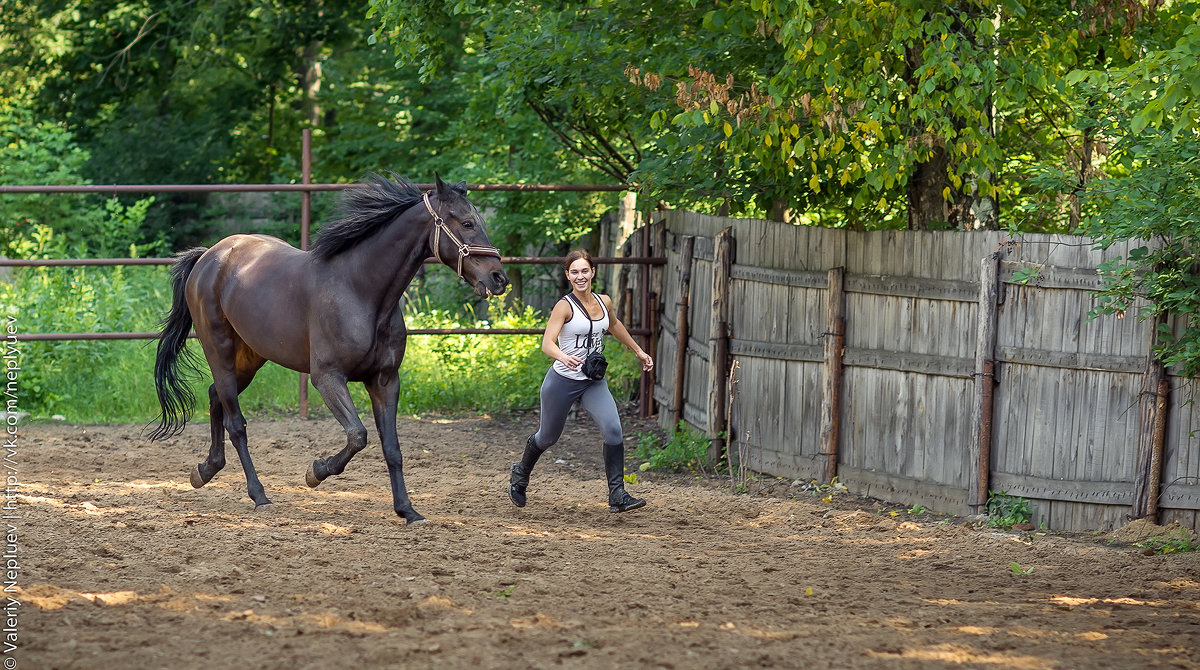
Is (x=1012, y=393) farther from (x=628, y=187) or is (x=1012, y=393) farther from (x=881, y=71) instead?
(x=628, y=187)

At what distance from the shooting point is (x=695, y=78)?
259 inches

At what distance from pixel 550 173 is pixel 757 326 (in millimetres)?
5073

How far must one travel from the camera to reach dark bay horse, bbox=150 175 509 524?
6332 millimetres

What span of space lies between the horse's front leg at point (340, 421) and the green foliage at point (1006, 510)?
12.2 ft

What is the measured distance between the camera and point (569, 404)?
673 centimetres

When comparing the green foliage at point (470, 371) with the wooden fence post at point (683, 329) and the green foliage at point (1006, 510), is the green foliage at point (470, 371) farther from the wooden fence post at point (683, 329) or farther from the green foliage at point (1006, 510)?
the green foliage at point (1006, 510)

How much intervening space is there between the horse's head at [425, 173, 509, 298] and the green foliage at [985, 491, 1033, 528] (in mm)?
3177

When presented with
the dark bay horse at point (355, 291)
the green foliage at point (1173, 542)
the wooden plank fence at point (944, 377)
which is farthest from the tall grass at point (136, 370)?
the green foliage at point (1173, 542)

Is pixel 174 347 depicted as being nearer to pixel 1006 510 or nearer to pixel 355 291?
pixel 355 291

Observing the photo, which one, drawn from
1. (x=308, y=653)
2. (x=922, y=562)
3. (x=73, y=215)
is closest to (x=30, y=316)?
(x=73, y=215)

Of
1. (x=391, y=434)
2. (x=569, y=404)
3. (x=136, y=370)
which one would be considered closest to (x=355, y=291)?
(x=391, y=434)

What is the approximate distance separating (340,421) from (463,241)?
1248 millimetres

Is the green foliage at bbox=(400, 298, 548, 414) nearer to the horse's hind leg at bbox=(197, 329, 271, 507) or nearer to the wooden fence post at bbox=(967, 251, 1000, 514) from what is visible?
the horse's hind leg at bbox=(197, 329, 271, 507)

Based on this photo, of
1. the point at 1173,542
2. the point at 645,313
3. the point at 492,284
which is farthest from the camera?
the point at 645,313
